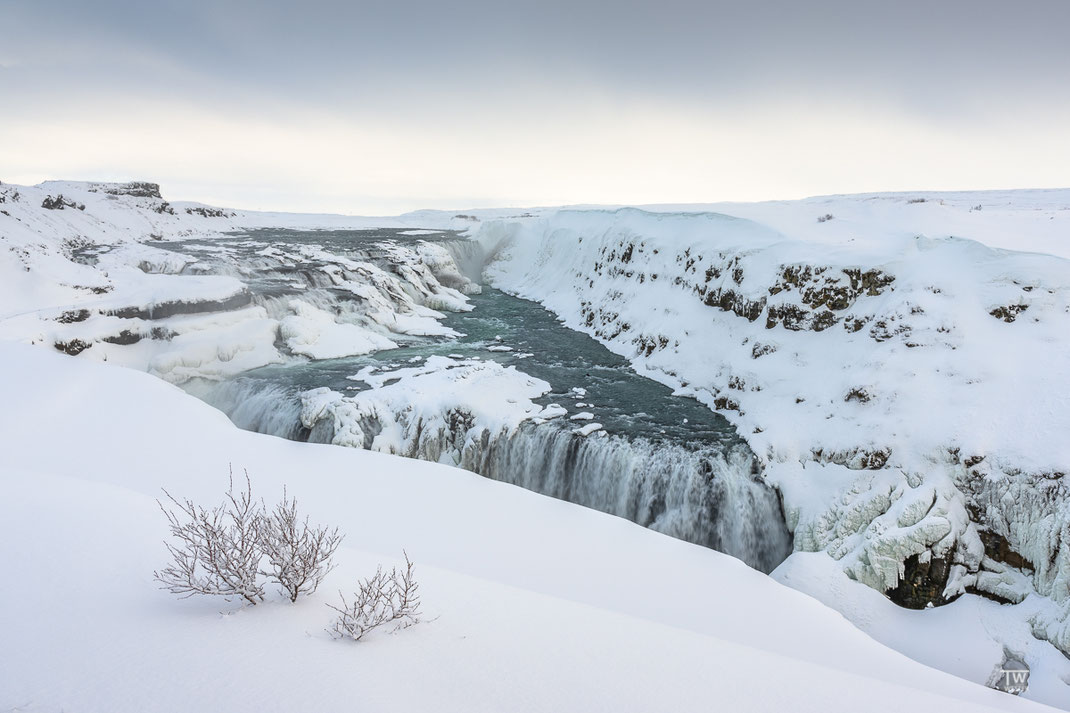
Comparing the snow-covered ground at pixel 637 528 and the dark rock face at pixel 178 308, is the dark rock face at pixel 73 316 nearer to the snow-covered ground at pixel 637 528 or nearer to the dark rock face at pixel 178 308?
the snow-covered ground at pixel 637 528

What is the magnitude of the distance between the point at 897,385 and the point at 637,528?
26.3ft

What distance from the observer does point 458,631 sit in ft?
13.8

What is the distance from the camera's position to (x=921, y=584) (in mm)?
9055

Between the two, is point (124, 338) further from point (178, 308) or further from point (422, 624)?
point (422, 624)

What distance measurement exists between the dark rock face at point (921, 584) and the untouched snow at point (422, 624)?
311cm

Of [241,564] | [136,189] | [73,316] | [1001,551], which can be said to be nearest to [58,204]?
[136,189]

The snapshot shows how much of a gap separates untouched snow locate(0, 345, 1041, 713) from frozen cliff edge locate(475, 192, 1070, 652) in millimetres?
3930

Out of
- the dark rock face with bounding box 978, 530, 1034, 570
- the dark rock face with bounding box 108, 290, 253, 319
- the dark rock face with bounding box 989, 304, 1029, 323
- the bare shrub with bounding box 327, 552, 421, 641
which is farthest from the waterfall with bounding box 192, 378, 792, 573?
the bare shrub with bounding box 327, 552, 421, 641

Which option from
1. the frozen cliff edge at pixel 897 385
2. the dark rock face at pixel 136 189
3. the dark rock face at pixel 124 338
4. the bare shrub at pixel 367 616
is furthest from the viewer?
the dark rock face at pixel 136 189

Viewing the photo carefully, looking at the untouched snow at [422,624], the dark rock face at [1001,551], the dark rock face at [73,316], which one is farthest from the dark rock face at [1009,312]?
the dark rock face at [73,316]

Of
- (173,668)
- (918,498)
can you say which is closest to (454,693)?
(173,668)

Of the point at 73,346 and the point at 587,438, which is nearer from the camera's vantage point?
the point at 587,438

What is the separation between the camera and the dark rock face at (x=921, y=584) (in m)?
8.92

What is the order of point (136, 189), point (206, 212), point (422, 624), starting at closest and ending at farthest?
point (422, 624) < point (136, 189) < point (206, 212)
